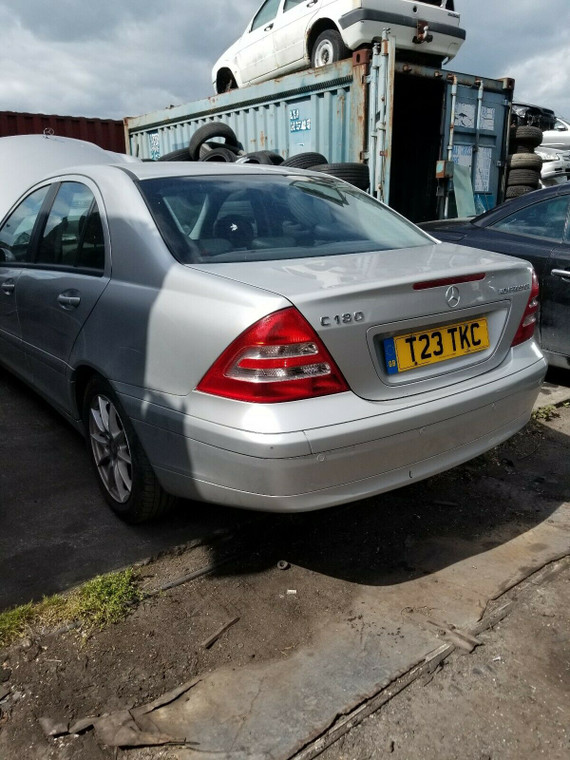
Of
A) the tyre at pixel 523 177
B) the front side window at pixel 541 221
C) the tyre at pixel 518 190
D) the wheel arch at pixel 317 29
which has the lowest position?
the front side window at pixel 541 221

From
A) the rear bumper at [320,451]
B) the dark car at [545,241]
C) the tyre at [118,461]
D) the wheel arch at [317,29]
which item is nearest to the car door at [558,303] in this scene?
the dark car at [545,241]

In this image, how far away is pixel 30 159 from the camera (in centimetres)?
662

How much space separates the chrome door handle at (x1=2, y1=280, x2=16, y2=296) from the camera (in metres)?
3.53

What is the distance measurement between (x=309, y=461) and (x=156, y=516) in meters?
1.02

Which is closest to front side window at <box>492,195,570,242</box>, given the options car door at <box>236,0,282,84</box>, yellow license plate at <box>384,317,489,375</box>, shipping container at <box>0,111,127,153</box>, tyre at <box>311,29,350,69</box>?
yellow license plate at <box>384,317,489,375</box>

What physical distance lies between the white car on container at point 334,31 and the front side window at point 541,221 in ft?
12.8

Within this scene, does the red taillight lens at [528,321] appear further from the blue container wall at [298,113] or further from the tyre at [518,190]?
the tyre at [518,190]

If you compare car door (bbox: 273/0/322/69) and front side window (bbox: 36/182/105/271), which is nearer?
front side window (bbox: 36/182/105/271)

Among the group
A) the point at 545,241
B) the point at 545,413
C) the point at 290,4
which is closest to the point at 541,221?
the point at 545,241

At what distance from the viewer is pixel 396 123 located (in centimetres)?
829

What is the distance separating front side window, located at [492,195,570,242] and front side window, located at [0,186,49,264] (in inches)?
129

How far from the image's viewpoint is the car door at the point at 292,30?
8.55 meters

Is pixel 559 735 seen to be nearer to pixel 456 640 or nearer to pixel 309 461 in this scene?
pixel 456 640

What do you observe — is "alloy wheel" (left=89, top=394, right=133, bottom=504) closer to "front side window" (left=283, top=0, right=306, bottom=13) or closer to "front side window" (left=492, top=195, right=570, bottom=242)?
"front side window" (left=492, top=195, right=570, bottom=242)
